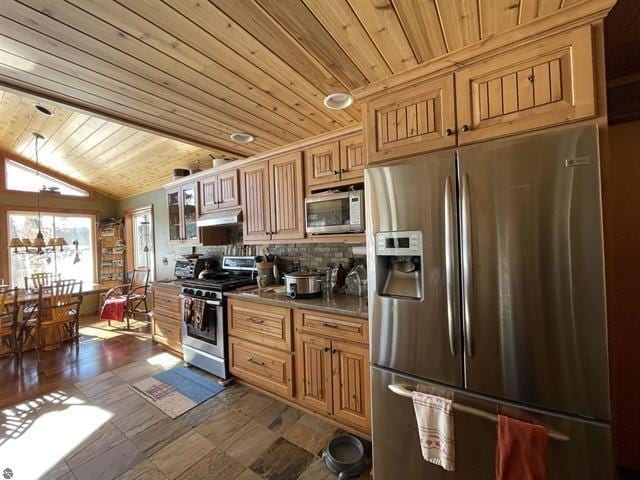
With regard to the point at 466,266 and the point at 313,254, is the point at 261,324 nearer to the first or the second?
the point at 313,254

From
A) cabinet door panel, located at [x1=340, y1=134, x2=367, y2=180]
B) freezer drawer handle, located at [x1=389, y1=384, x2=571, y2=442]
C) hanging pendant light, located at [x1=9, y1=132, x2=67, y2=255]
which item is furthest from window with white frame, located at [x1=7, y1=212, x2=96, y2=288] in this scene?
freezer drawer handle, located at [x1=389, y1=384, x2=571, y2=442]

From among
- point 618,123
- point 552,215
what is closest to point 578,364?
point 552,215

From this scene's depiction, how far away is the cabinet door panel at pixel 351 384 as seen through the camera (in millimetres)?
1790

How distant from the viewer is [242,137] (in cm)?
273

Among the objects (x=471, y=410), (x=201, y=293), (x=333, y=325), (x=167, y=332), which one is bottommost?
(x=167, y=332)

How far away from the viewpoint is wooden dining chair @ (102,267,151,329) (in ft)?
15.2

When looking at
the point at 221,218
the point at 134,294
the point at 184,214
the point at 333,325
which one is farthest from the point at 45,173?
the point at 333,325

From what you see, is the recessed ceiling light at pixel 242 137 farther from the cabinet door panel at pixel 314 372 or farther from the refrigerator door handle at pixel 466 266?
the refrigerator door handle at pixel 466 266

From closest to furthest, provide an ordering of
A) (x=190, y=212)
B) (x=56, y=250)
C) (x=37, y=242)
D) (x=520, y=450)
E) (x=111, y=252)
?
(x=520, y=450) → (x=190, y=212) → (x=37, y=242) → (x=56, y=250) → (x=111, y=252)

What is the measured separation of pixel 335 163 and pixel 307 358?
62.7 inches

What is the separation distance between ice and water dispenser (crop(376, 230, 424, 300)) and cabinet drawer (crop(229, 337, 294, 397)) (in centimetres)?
118

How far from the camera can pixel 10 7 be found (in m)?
1.20

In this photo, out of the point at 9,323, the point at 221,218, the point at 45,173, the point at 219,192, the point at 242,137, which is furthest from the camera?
the point at 45,173

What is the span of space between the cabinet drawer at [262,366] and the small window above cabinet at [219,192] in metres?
1.50
